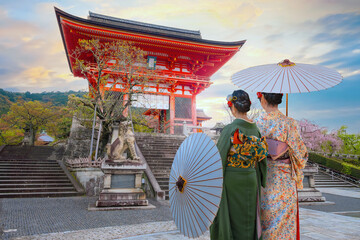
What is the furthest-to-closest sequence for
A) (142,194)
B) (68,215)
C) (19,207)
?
(142,194), (19,207), (68,215)

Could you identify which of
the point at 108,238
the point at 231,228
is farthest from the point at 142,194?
the point at 231,228

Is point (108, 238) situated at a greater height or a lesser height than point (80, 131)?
lesser

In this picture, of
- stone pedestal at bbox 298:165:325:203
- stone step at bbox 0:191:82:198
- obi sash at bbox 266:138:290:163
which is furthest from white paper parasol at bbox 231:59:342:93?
stone step at bbox 0:191:82:198

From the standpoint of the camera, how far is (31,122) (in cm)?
1650

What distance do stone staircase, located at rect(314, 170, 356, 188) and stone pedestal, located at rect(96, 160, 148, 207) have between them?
37.8 ft

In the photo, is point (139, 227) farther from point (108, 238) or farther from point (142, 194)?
point (142, 194)

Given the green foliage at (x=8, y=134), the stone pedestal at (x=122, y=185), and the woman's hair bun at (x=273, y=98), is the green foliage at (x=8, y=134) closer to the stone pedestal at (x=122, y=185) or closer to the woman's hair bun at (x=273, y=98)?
the stone pedestal at (x=122, y=185)

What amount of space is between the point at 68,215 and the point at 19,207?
5.74 feet

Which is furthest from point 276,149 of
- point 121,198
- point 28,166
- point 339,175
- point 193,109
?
point 339,175

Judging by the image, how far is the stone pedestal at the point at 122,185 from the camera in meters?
6.04

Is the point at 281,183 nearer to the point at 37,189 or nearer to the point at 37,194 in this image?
the point at 37,194

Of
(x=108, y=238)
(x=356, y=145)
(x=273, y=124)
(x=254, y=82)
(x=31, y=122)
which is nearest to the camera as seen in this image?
(x=273, y=124)

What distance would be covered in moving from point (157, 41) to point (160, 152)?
8374mm

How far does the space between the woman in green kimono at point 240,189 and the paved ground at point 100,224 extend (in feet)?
6.05
